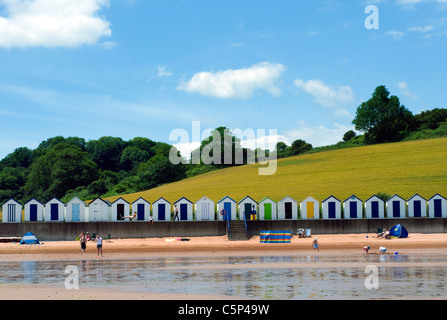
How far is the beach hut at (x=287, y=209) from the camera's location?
57688 mm

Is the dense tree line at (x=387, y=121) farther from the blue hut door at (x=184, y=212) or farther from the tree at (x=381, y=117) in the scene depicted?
the blue hut door at (x=184, y=212)

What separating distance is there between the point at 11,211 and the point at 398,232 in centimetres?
3845

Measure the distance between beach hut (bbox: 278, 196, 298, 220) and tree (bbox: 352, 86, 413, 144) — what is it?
295ft

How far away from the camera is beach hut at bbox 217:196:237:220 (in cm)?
5794

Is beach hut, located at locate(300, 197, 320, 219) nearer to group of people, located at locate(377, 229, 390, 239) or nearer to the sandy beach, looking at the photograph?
the sandy beach

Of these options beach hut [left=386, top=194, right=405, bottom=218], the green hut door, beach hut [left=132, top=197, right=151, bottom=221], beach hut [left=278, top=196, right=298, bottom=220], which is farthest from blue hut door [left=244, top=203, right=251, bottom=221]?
beach hut [left=386, top=194, right=405, bottom=218]

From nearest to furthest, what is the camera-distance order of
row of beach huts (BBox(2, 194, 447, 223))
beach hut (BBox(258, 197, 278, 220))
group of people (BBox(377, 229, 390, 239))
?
group of people (BBox(377, 229, 390, 239)), row of beach huts (BBox(2, 194, 447, 223)), beach hut (BBox(258, 197, 278, 220))

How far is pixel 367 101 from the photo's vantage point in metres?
149

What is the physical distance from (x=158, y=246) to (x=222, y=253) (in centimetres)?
685

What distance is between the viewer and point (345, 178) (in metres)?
93.6

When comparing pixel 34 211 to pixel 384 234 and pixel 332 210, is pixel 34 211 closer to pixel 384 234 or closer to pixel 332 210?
pixel 332 210

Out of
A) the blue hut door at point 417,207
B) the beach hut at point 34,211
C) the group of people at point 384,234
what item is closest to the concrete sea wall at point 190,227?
the beach hut at point 34,211

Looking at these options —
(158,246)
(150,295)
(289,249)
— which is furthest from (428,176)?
(150,295)
